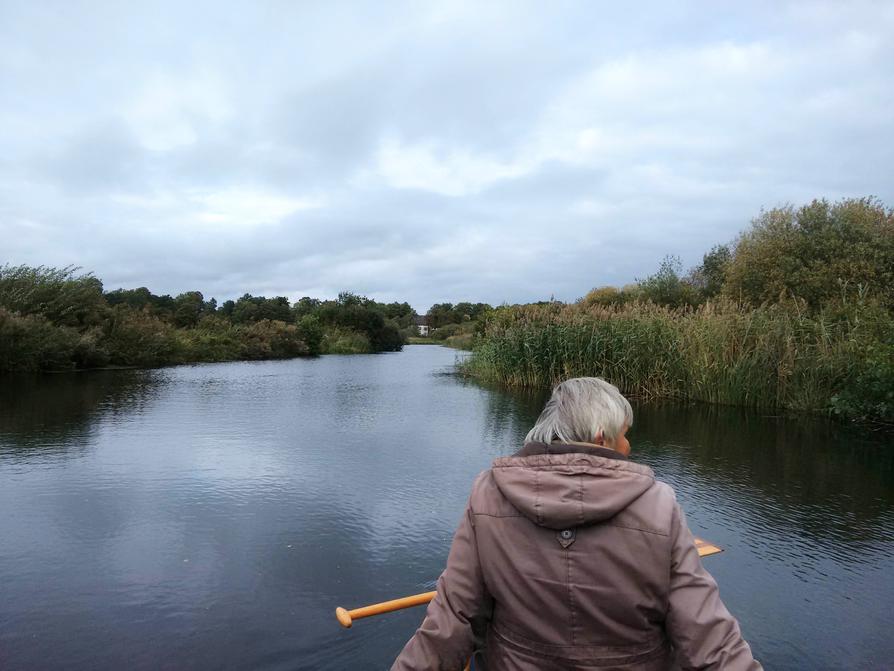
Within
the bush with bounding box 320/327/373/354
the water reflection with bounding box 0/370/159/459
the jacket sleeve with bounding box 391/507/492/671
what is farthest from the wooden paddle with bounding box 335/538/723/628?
the bush with bounding box 320/327/373/354

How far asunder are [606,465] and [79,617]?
3.48 meters

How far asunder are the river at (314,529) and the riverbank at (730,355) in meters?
1.15

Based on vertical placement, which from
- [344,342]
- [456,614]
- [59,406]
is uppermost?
[456,614]

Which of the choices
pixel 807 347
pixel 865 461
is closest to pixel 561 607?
pixel 865 461

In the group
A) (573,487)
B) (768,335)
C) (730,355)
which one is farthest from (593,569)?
(730,355)

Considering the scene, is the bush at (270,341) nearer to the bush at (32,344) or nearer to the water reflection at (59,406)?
the bush at (32,344)

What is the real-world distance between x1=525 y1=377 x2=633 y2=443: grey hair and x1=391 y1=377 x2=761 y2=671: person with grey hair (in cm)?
3

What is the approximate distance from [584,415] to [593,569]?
1.31 ft

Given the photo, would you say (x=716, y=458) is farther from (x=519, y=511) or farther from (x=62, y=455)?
(x=62, y=455)

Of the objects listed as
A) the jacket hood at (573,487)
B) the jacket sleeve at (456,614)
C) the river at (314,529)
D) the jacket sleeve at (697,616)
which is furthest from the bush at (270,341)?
the jacket sleeve at (697,616)

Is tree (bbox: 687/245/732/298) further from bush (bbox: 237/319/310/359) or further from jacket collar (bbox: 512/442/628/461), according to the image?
jacket collar (bbox: 512/442/628/461)

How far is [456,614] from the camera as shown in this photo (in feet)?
5.48

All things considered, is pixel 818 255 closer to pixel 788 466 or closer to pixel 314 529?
pixel 788 466

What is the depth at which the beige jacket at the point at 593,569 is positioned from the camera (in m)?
1.49
